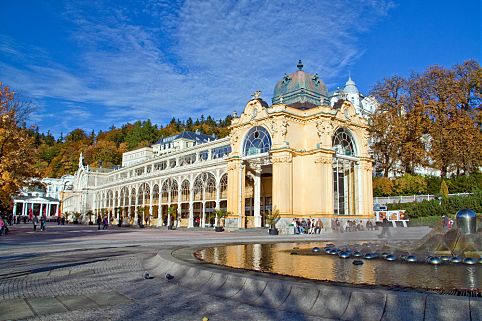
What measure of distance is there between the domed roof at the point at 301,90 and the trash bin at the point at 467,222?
32960mm

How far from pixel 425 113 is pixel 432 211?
11.7 m

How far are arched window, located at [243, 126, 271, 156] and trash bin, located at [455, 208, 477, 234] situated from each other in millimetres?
30326

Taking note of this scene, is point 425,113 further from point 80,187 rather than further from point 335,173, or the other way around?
point 80,187

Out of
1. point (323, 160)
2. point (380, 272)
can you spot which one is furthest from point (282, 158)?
point (380, 272)

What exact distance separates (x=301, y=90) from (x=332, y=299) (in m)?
40.6

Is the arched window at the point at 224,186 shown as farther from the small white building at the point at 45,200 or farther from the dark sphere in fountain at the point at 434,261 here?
the small white building at the point at 45,200

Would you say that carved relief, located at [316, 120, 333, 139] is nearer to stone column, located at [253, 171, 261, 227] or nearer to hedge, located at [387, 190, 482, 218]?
stone column, located at [253, 171, 261, 227]

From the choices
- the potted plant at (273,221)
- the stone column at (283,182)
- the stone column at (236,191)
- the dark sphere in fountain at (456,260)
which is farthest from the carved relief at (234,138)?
the dark sphere in fountain at (456,260)

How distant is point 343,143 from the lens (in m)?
43.8

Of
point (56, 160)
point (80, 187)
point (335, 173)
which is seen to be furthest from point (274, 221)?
point (56, 160)

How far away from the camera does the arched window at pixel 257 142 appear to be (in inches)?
1647

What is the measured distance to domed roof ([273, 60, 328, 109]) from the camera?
44562 mm

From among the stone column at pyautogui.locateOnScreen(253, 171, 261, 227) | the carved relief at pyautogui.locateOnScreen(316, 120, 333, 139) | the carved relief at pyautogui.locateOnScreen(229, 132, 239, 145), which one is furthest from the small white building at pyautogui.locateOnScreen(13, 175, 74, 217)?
the carved relief at pyautogui.locateOnScreen(316, 120, 333, 139)

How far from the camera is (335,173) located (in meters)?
42.2
